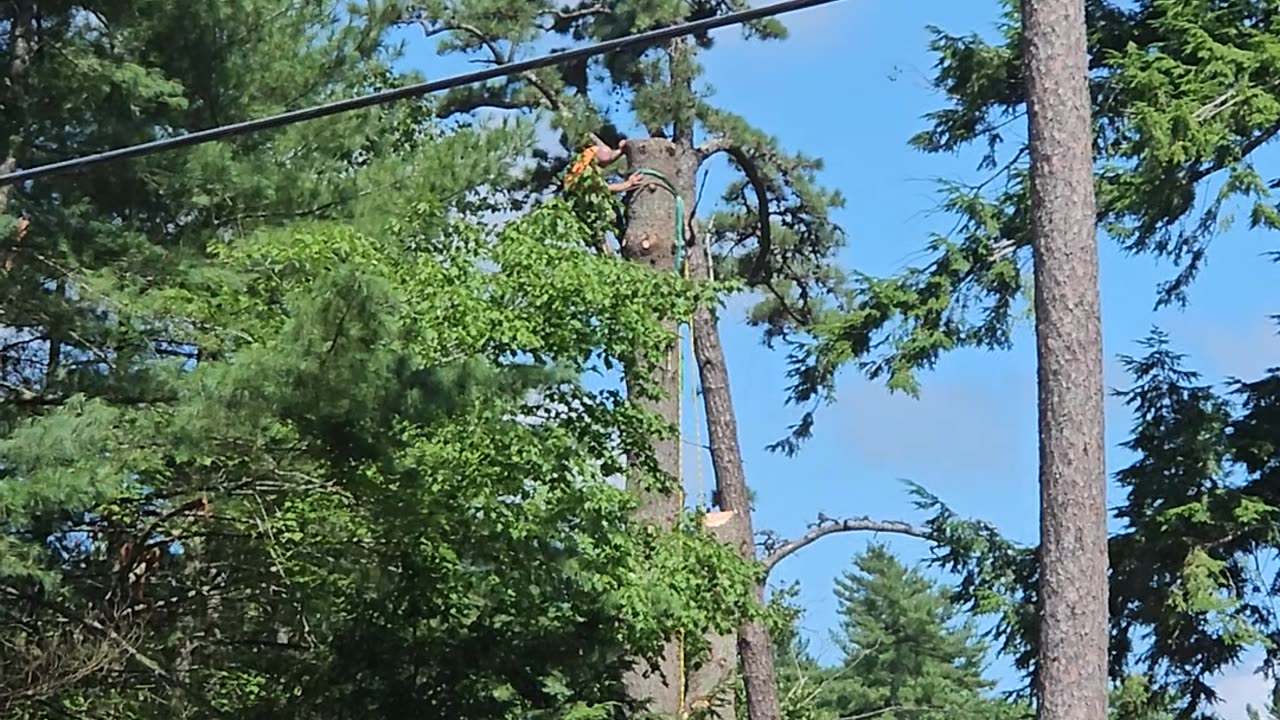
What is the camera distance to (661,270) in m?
10.8

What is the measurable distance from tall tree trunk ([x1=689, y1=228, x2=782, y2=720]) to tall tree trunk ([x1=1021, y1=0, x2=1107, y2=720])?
601 cm

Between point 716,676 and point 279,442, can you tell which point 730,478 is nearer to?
point 716,676

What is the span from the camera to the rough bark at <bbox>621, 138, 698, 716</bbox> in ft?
34.6

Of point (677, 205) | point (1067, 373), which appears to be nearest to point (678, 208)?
point (677, 205)

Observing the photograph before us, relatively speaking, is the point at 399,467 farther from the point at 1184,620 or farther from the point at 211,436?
the point at 1184,620

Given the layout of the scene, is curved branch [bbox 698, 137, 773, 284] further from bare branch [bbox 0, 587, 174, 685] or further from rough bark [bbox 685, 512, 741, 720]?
bare branch [bbox 0, 587, 174, 685]

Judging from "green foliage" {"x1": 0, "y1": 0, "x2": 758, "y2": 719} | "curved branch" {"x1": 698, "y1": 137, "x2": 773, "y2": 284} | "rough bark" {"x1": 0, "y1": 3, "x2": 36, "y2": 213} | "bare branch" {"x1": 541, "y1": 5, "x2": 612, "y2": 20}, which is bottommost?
"green foliage" {"x1": 0, "y1": 0, "x2": 758, "y2": 719}

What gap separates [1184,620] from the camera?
10.2 m

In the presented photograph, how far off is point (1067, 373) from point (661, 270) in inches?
174

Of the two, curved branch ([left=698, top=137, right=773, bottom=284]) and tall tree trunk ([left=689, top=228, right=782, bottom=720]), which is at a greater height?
curved branch ([left=698, top=137, right=773, bottom=284])

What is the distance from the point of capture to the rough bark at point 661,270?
34.6 feet

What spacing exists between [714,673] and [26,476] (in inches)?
230

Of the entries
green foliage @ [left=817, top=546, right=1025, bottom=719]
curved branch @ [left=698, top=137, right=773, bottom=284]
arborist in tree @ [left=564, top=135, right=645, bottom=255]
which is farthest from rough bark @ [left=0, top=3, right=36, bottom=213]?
green foliage @ [left=817, top=546, right=1025, bottom=719]

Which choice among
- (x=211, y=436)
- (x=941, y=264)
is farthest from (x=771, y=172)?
(x=211, y=436)
